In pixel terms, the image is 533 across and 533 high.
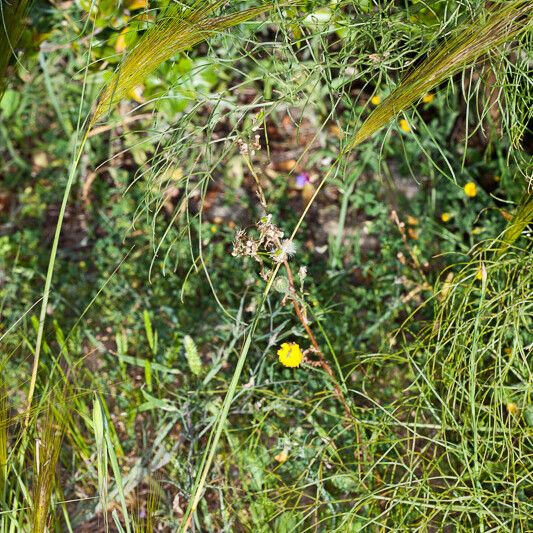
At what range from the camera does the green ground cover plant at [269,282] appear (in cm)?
128

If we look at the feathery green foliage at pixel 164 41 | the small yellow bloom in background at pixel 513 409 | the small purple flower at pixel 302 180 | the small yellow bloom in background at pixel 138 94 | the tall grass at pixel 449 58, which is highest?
the feathery green foliage at pixel 164 41

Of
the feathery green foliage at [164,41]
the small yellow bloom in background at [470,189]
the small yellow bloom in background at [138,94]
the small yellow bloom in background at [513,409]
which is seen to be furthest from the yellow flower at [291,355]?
the small yellow bloom in background at [138,94]

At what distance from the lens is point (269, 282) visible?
1.16 m

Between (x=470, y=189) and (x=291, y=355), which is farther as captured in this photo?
(x=470, y=189)

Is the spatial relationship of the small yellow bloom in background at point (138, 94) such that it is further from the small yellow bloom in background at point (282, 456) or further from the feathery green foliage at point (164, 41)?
the small yellow bloom in background at point (282, 456)

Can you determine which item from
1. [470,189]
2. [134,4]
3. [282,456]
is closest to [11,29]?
[134,4]

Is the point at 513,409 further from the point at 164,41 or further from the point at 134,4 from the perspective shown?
the point at 134,4

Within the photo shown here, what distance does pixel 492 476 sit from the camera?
4.34 feet

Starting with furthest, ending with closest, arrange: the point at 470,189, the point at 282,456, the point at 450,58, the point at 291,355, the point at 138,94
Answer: the point at 138,94 < the point at 470,189 < the point at 282,456 < the point at 291,355 < the point at 450,58

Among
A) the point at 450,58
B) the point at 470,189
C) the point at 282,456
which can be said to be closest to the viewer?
the point at 450,58

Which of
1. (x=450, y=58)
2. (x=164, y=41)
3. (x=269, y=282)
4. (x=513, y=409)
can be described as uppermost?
(x=164, y=41)

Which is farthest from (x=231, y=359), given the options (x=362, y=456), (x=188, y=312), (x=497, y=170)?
(x=497, y=170)

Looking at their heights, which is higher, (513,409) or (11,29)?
(11,29)

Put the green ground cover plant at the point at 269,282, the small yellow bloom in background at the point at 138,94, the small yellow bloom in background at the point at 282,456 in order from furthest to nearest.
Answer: the small yellow bloom in background at the point at 138,94
the small yellow bloom in background at the point at 282,456
the green ground cover plant at the point at 269,282
